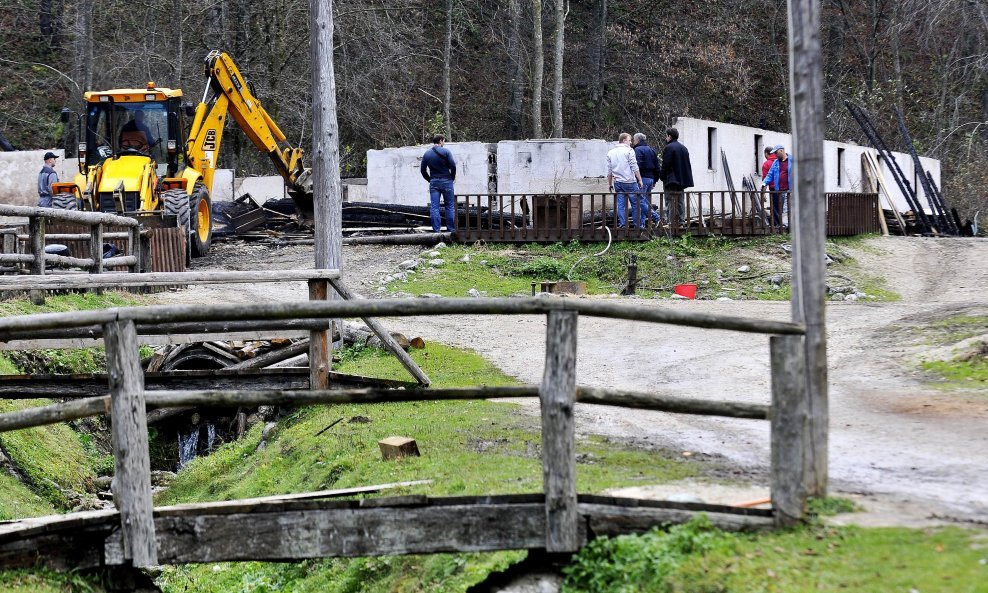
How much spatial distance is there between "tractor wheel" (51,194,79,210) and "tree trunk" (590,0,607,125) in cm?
2418

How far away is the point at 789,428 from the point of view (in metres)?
5.88

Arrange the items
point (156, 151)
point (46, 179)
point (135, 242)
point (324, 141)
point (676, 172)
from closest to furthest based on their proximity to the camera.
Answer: point (324, 141), point (135, 242), point (676, 172), point (156, 151), point (46, 179)

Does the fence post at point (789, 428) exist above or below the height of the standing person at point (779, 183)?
below

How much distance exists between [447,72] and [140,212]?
17.8 metres

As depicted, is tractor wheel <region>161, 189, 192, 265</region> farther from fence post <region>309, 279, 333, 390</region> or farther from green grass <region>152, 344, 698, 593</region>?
fence post <region>309, 279, 333, 390</region>

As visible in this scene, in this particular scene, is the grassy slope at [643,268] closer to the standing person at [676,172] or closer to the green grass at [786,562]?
the standing person at [676,172]

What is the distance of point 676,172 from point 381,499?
16.9m

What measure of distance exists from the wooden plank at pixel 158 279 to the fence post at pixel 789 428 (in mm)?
5414

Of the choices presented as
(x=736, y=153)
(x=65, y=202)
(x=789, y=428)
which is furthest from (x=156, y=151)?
(x=789, y=428)

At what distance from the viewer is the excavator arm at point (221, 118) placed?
23000mm

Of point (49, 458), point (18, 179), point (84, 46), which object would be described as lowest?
point (49, 458)

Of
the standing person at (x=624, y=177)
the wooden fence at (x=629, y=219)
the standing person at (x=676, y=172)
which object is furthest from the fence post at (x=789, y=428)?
the standing person at (x=676, y=172)

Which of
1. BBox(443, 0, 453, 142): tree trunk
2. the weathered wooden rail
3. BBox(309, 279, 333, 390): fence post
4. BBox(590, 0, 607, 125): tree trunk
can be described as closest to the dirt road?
the weathered wooden rail

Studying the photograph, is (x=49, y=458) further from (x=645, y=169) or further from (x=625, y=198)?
(x=645, y=169)
